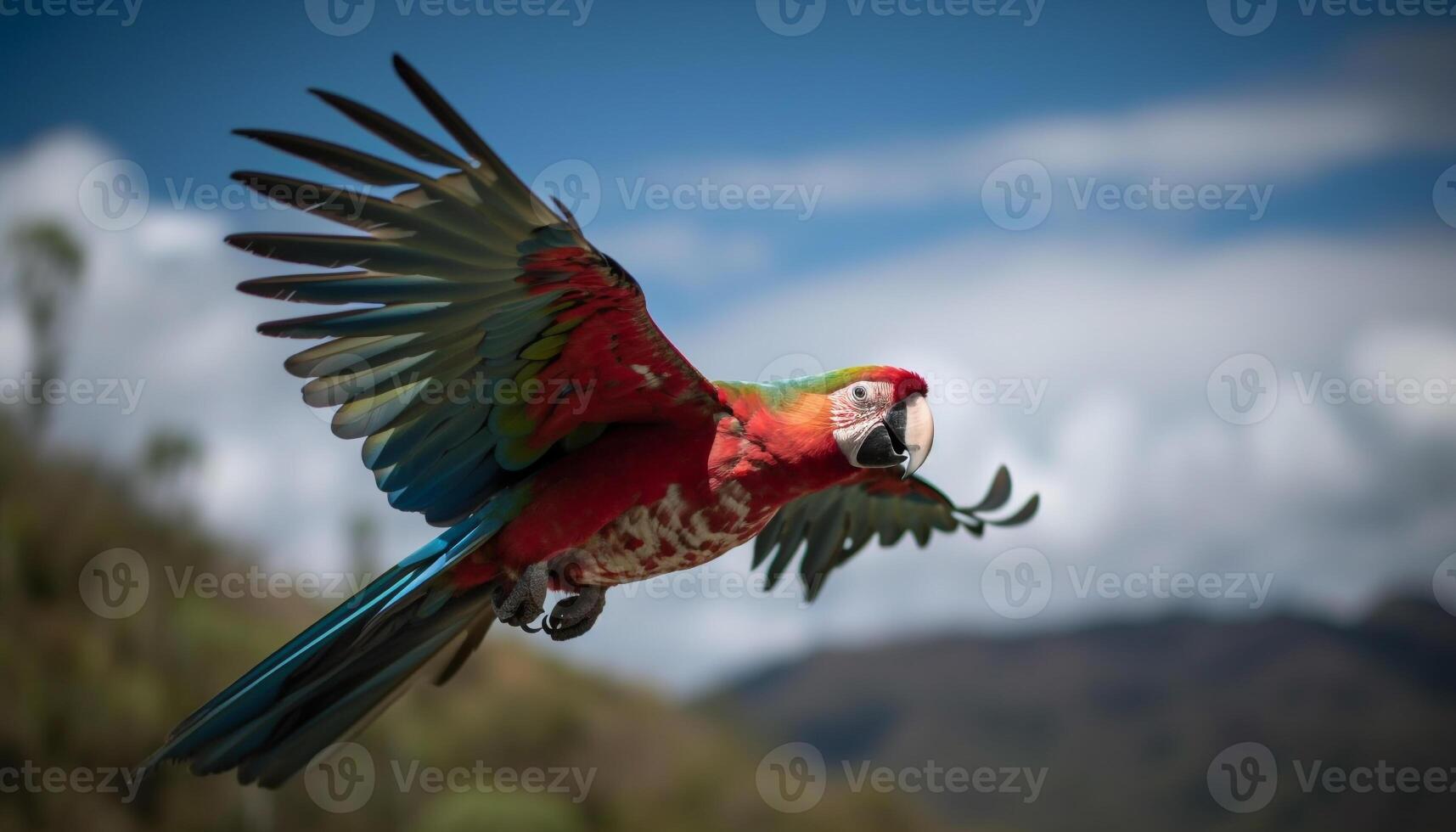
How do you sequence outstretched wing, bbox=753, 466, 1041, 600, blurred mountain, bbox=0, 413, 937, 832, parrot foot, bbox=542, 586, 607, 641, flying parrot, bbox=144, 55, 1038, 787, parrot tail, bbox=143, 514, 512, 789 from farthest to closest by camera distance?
blurred mountain, bbox=0, 413, 937, 832 < outstretched wing, bbox=753, 466, 1041, 600 < parrot foot, bbox=542, 586, 607, 641 < parrot tail, bbox=143, 514, 512, 789 < flying parrot, bbox=144, 55, 1038, 787

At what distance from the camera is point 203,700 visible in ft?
33.1

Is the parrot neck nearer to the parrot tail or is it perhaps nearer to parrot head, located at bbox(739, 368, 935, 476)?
parrot head, located at bbox(739, 368, 935, 476)

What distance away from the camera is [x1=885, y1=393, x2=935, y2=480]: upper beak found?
136 inches

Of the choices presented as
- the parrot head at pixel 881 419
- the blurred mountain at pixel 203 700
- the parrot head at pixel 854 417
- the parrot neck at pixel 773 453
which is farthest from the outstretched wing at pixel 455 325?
the blurred mountain at pixel 203 700

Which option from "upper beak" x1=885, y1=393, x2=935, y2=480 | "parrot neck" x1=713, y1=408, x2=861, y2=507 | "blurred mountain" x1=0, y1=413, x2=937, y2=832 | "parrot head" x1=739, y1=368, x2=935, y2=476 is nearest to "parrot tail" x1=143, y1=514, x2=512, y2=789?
"parrot neck" x1=713, y1=408, x2=861, y2=507

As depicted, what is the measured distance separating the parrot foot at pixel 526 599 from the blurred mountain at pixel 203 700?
5.69 meters

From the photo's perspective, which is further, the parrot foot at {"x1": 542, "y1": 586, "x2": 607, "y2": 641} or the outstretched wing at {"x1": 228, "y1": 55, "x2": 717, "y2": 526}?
A: the parrot foot at {"x1": 542, "y1": 586, "x2": 607, "y2": 641}

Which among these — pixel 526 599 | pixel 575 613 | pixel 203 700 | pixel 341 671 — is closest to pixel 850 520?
pixel 575 613

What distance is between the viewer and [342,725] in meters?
3.72

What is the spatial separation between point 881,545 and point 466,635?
2.19m

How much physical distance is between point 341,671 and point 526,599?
2.76 ft

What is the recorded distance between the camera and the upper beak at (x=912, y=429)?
136 inches

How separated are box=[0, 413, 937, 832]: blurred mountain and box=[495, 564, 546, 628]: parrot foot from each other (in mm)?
5688

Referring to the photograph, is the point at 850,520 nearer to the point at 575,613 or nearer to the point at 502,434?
the point at 575,613
